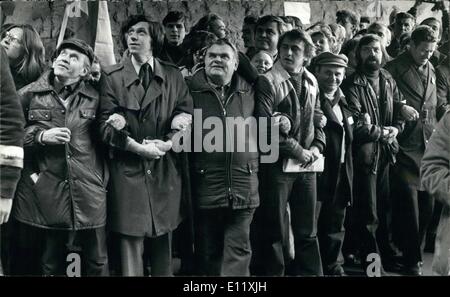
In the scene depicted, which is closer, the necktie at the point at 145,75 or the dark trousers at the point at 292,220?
the necktie at the point at 145,75

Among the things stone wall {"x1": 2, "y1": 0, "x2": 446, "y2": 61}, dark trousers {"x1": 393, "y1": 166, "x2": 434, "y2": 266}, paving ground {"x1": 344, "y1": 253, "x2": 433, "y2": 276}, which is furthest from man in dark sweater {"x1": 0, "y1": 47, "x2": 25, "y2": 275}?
dark trousers {"x1": 393, "y1": 166, "x2": 434, "y2": 266}

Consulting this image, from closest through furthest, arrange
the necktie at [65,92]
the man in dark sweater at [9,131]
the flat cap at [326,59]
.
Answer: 1. the man in dark sweater at [9,131]
2. the necktie at [65,92]
3. the flat cap at [326,59]

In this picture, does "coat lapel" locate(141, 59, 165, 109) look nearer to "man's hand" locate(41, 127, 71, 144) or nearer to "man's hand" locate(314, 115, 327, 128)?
"man's hand" locate(41, 127, 71, 144)

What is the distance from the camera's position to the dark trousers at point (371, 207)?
18.0ft

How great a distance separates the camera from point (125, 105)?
5117 mm

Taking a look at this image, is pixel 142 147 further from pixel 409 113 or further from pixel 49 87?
pixel 409 113

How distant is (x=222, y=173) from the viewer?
517 centimetres

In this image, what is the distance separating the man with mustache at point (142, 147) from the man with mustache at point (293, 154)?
614 mm

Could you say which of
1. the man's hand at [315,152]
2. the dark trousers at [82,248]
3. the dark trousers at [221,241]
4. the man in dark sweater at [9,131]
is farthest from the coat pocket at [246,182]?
the man in dark sweater at [9,131]

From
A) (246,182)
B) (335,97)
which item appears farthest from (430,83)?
(246,182)

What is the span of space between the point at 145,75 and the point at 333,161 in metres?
1.49

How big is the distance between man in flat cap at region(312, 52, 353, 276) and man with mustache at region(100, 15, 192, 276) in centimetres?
102

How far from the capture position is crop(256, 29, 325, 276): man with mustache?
5293mm

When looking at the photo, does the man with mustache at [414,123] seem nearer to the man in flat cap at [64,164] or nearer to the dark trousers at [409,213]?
the dark trousers at [409,213]
